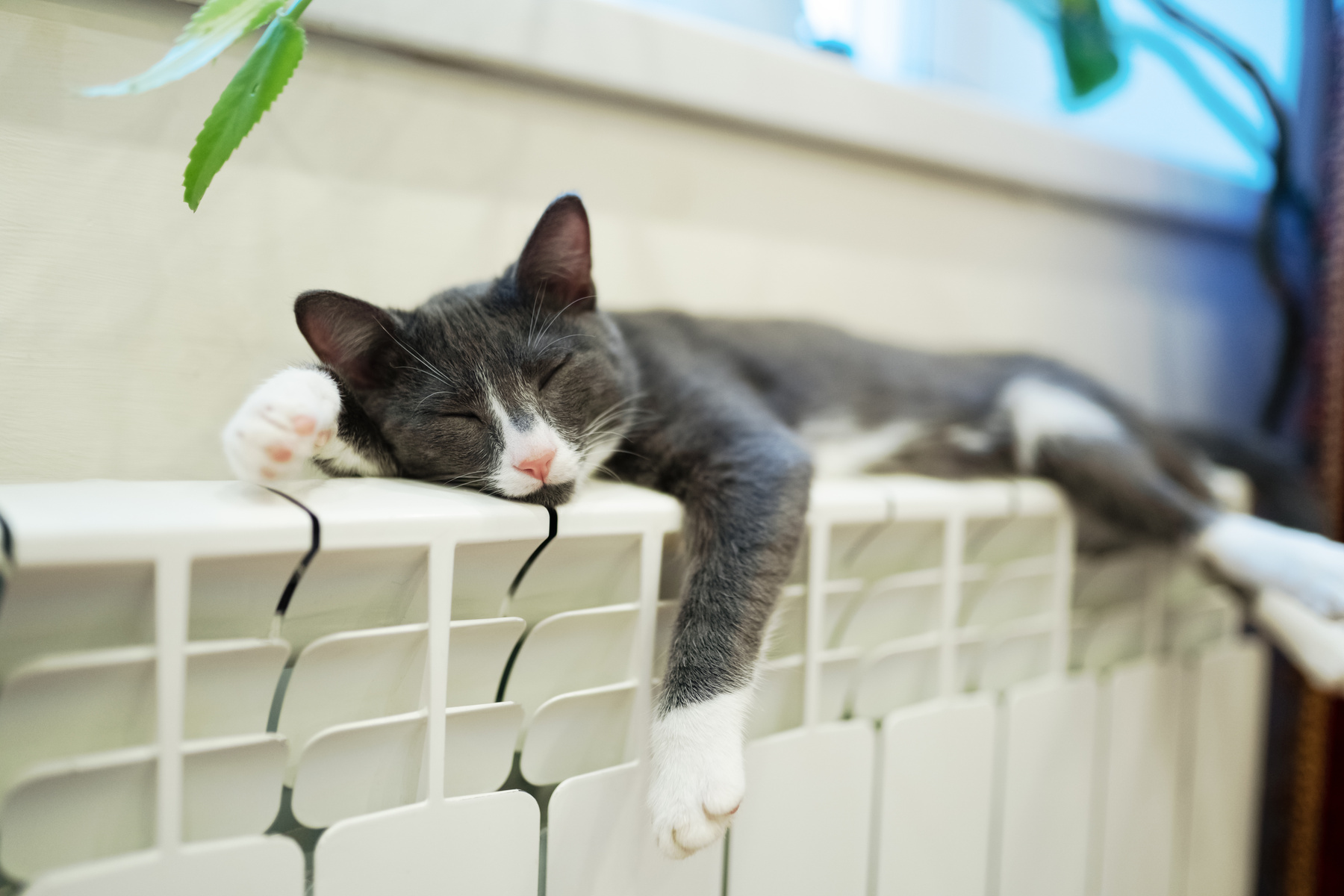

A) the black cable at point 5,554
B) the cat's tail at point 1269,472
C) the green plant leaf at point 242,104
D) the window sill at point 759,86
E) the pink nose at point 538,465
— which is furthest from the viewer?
the cat's tail at point 1269,472

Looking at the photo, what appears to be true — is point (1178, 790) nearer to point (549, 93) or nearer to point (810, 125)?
point (810, 125)

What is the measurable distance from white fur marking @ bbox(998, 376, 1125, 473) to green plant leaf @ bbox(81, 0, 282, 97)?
961mm

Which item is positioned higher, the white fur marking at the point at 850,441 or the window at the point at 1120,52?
the window at the point at 1120,52

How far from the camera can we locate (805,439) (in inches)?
36.3

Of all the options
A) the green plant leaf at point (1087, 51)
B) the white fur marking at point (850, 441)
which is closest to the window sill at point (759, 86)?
the green plant leaf at point (1087, 51)

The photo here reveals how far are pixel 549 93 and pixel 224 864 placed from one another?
821mm

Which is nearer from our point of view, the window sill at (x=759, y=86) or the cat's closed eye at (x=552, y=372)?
the cat's closed eye at (x=552, y=372)

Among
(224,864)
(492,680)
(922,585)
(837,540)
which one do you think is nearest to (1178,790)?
(922,585)

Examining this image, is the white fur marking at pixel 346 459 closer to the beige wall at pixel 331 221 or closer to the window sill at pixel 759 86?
the beige wall at pixel 331 221

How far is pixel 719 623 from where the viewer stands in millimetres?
577

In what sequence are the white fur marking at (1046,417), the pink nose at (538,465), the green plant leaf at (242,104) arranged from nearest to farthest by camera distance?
the green plant leaf at (242,104), the pink nose at (538,465), the white fur marking at (1046,417)

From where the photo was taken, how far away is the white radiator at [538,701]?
0.37 metres

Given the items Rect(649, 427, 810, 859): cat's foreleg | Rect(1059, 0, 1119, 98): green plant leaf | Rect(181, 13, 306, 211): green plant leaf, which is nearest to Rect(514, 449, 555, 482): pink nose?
Rect(649, 427, 810, 859): cat's foreleg

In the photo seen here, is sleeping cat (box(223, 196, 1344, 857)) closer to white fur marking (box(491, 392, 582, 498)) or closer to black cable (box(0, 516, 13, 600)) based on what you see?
white fur marking (box(491, 392, 582, 498))
